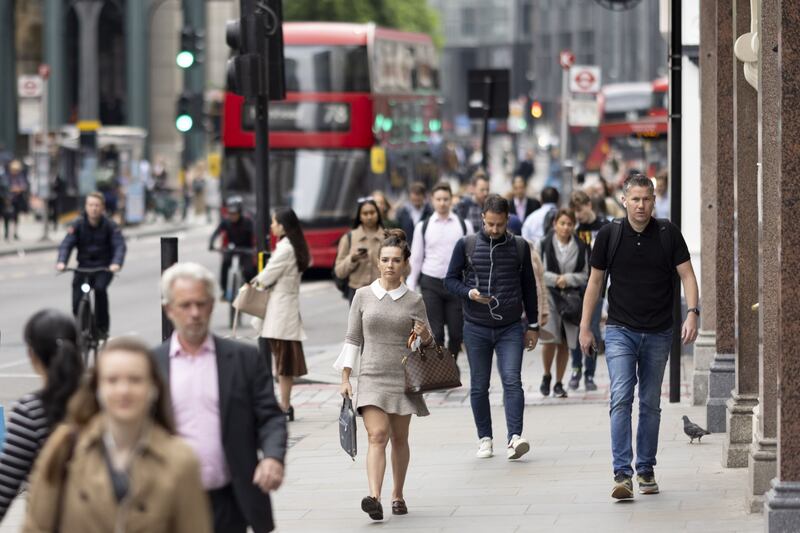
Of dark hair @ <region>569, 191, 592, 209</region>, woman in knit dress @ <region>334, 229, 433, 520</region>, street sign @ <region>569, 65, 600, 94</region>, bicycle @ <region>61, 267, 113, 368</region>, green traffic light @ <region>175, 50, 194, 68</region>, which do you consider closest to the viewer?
woman in knit dress @ <region>334, 229, 433, 520</region>

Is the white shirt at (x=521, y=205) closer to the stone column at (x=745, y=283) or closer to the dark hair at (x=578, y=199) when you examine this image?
the dark hair at (x=578, y=199)

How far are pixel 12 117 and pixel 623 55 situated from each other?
60.8 metres

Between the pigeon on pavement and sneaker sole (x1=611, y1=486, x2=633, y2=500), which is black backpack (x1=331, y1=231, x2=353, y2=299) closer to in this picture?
the pigeon on pavement

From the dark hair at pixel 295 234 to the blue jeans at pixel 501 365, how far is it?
7.85 feet

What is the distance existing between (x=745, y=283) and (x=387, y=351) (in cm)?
224

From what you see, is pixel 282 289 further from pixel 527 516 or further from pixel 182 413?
pixel 182 413

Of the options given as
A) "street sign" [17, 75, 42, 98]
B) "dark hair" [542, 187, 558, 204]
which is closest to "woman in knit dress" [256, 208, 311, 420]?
"dark hair" [542, 187, 558, 204]

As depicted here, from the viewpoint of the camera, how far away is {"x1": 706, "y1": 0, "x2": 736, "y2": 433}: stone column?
12.2m

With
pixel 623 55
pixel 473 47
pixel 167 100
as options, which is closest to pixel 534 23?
pixel 623 55

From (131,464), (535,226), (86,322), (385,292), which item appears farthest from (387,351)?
(86,322)

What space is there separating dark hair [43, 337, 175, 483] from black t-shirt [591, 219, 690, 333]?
17.5 feet

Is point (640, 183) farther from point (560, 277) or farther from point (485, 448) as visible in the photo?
point (560, 277)

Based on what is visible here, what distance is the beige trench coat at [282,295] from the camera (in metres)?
13.6

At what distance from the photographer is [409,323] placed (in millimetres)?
9570
